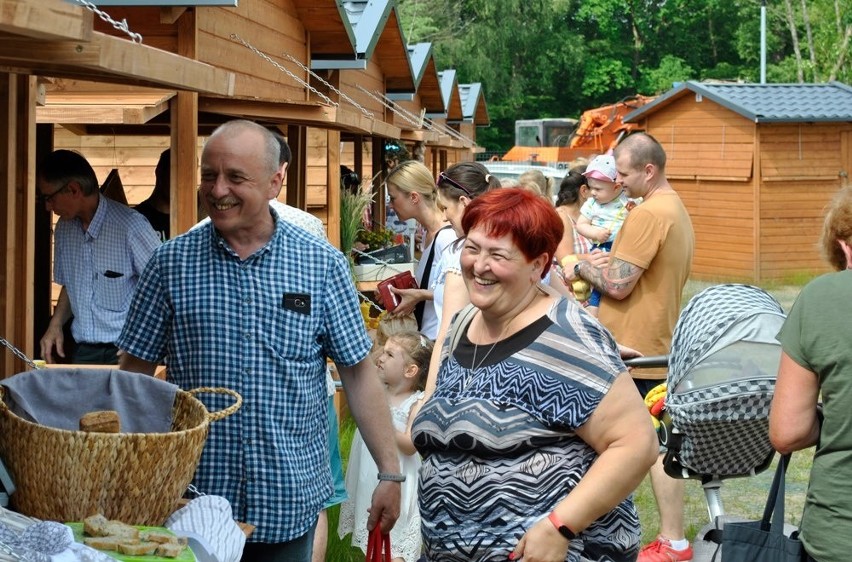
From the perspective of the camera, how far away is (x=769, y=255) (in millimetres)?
22438

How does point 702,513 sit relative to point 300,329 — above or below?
below

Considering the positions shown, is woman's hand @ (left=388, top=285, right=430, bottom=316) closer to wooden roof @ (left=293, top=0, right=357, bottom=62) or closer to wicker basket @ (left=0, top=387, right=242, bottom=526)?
wicker basket @ (left=0, top=387, right=242, bottom=526)

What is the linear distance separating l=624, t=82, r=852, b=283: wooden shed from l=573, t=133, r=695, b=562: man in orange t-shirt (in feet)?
53.2

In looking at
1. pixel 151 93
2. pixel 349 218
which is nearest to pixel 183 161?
pixel 151 93

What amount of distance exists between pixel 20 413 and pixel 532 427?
1.28 m

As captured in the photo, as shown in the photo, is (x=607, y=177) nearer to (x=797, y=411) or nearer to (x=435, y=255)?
(x=435, y=255)

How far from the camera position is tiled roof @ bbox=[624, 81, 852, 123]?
21.9m

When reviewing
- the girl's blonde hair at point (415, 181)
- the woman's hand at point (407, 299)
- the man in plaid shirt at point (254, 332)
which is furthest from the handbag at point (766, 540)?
the girl's blonde hair at point (415, 181)

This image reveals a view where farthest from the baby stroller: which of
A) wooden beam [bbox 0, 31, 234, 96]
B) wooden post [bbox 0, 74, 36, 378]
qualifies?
wooden post [bbox 0, 74, 36, 378]

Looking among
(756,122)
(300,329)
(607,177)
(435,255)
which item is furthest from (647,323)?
(756,122)

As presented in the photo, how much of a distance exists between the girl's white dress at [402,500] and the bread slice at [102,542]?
2.86 metres

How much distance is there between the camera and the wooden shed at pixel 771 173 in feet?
73.2

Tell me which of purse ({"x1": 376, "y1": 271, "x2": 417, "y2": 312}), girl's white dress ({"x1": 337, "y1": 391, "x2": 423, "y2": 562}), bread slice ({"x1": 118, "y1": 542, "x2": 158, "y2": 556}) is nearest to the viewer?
bread slice ({"x1": 118, "y1": 542, "x2": 158, "y2": 556})

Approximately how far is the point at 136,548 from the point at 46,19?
1094 mm
